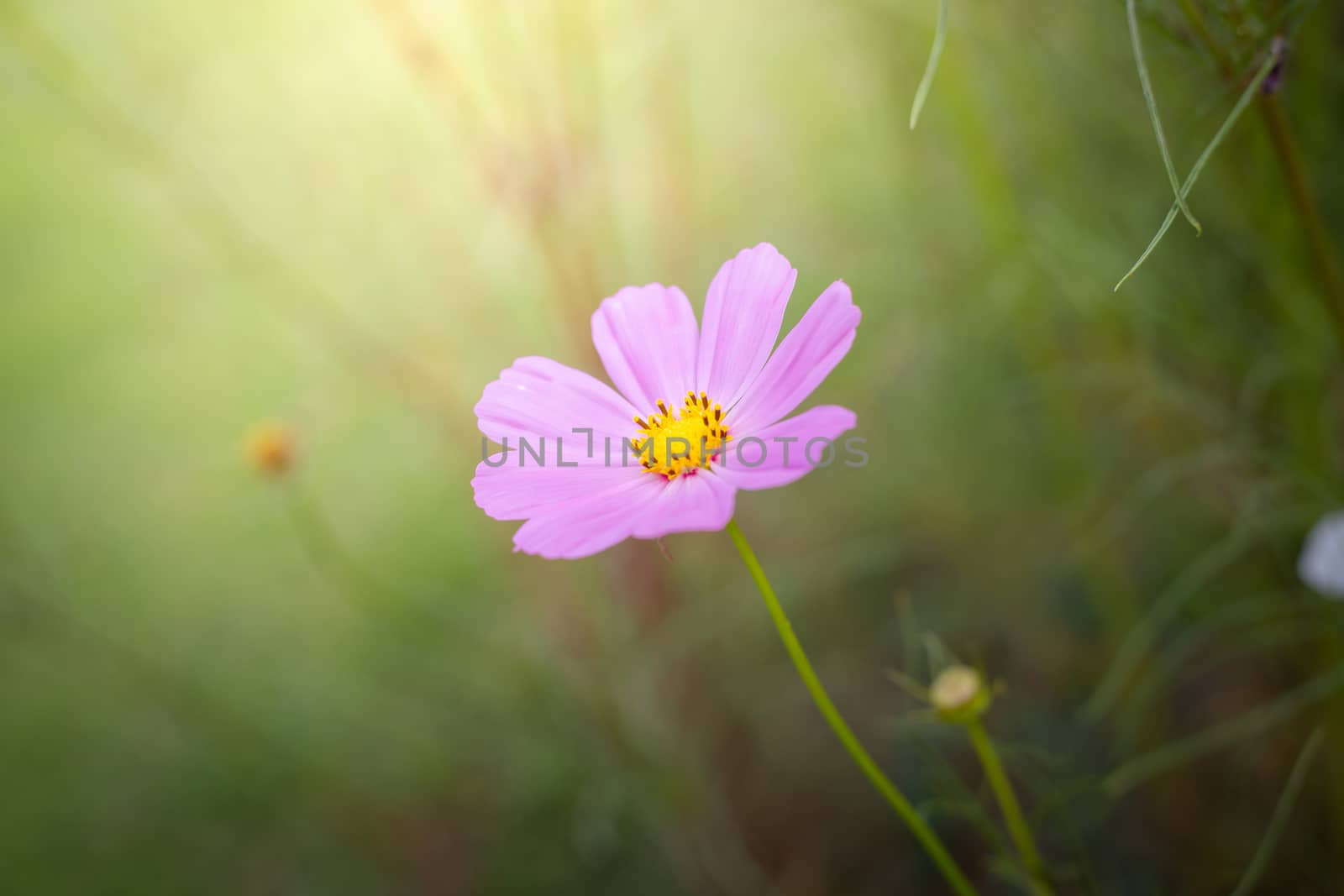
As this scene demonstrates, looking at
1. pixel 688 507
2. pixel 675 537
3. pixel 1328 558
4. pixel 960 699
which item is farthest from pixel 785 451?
pixel 675 537

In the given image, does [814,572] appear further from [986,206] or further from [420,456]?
[420,456]

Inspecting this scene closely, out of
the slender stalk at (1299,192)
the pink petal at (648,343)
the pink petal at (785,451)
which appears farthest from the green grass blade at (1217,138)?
the pink petal at (648,343)

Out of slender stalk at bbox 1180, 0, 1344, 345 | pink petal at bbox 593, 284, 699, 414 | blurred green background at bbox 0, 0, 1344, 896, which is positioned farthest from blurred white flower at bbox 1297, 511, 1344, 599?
pink petal at bbox 593, 284, 699, 414

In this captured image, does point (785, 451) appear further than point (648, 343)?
No

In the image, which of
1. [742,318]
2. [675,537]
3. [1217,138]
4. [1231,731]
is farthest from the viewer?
[675,537]

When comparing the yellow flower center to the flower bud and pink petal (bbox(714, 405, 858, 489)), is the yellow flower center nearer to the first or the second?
pink petal (bbox(714, 405, 858, 489))

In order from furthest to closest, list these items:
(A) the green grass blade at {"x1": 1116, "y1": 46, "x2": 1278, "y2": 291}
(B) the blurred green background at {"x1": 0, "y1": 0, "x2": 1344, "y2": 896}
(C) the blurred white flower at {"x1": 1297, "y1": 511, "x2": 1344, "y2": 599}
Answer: (B) the blurred green background at {"x1": 0, "y1": 0, "x2": 1344, "y2": 896}
(C) the blurred white flower at {"x1": 1297, "y1": 511, "x2": 1344, "y2": 599}
(A) the green grass blade at {"x1": 1116, "y1": 46, "x2": 1278, "y2": 291}

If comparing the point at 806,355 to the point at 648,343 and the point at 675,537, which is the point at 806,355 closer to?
the point at 648,343
